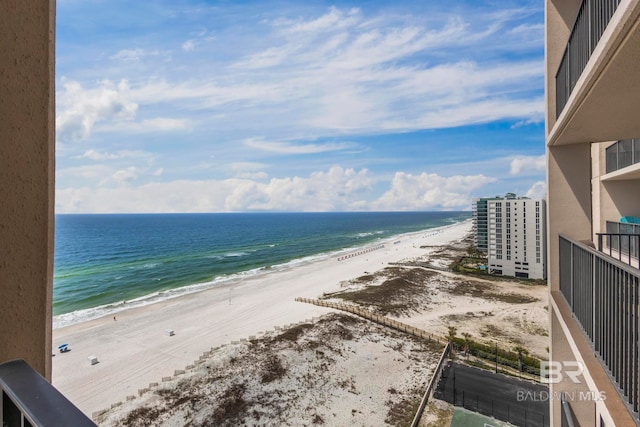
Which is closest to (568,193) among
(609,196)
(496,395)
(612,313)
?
(612,313)

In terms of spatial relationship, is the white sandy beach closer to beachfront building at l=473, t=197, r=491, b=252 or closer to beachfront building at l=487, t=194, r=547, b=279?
beachfront building at l=487, t=194, r=547, b=279

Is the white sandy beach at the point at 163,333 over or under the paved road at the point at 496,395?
under

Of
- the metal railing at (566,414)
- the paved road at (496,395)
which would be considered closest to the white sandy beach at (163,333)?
the paved road at (496,395)

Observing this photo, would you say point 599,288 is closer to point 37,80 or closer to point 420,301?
point 37,80

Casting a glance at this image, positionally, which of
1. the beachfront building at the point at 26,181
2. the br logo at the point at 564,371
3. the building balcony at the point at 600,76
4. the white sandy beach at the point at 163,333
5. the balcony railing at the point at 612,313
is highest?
the building balcony at the point at 600,76

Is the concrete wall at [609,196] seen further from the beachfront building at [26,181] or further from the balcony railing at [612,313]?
the beachfront building at [26,181]

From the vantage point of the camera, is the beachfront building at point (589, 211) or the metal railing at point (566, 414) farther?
the metal railing at point (566, 414)

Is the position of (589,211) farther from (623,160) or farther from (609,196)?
(609,196)

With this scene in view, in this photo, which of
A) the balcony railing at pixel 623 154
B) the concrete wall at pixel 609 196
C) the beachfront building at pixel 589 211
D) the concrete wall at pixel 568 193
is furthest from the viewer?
the concrete wall at pixel 609 196

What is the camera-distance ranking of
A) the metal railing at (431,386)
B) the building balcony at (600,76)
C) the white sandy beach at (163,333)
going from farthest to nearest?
the white sandy beach at (163,333), the metal railing at (431,386), the building balcony at (600,76)
